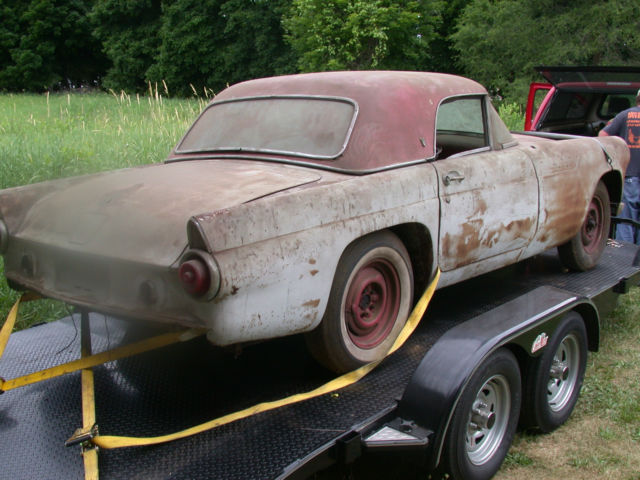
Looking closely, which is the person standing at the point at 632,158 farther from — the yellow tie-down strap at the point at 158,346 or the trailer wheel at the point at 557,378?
the yellow tie-down strap at the point at 158,346

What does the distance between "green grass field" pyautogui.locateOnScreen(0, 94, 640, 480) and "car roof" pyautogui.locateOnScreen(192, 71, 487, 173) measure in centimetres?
174

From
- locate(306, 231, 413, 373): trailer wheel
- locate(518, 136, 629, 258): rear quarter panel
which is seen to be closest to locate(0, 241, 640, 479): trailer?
locate(306, 231, 413, 373): trailer wheel

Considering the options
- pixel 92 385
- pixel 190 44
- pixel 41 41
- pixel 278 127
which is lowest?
pixel 92 385

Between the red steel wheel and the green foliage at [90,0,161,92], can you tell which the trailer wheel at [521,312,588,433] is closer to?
the red steel wheel

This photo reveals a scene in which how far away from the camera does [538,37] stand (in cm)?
2078

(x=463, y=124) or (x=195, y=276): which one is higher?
(x=463, y=124)

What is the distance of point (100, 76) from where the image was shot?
3888cm

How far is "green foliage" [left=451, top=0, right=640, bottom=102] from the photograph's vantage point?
18953 mm

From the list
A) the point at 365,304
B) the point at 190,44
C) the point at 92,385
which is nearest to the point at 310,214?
the point at 365,304

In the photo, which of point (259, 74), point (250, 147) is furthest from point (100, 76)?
point (250, 147)

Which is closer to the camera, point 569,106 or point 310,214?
point 310,214

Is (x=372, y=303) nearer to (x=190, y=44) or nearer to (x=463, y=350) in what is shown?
(x=463, y=350)

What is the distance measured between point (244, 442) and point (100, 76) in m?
40.3

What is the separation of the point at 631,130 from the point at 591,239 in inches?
91.3
